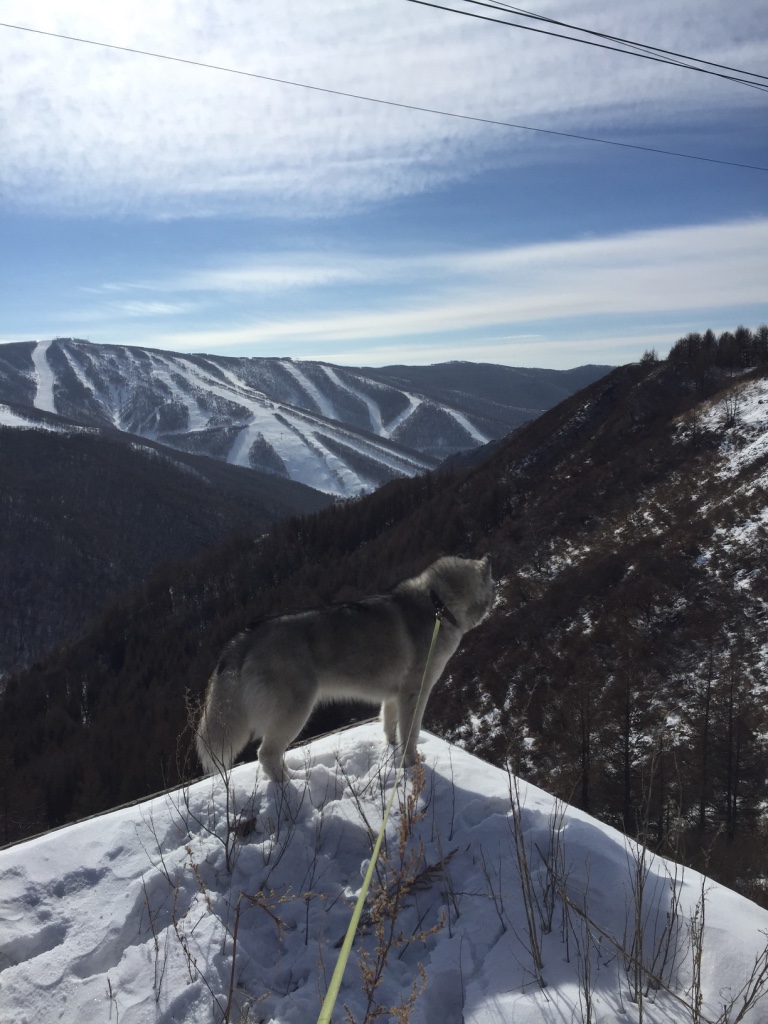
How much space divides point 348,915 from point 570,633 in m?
35.5

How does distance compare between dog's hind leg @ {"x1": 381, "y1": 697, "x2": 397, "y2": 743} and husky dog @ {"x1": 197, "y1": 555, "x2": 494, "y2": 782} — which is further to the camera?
dog's hind leg @ {"x1": 381, "y1": 697, "x2": 397, "y2": 743}

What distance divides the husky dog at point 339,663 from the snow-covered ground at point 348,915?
506mm

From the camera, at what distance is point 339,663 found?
6.00m

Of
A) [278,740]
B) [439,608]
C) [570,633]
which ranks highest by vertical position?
[439,608]

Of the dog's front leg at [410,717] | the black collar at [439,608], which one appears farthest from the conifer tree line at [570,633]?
the black collar at [439,608]

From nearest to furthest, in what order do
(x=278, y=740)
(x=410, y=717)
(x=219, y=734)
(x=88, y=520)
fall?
(x=219, y=734) → (x=278, y=740) → (x=410, y=717) → (x=88, y=520)

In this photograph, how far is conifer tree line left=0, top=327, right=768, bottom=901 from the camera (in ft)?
79.8

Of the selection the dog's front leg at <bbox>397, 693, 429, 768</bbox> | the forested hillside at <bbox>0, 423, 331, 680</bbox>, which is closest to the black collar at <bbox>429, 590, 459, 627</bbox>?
the dog's front leg at <bbox>397, 693, 429, 768</bbox>

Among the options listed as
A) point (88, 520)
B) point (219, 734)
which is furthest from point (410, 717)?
point (88, 520)

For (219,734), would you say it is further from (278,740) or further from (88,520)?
(88,520)

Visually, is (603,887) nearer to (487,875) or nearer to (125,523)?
(487,875)

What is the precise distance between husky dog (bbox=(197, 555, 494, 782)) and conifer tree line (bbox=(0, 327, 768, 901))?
0.50m

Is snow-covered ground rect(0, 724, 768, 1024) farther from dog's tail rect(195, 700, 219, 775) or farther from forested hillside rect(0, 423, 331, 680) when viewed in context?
forested hillside rect(0, 423, 331, 680)

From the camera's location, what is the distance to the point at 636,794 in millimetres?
24766
